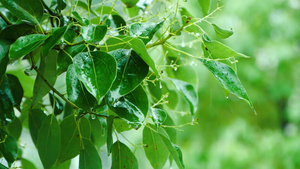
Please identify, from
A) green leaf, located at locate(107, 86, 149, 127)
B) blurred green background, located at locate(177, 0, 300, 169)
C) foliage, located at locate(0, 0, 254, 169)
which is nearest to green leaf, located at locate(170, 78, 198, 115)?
foliage, located at locate(0, 0, 254, 169)

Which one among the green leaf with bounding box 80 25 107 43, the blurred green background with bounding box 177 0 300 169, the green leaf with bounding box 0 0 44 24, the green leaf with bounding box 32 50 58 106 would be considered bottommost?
the blurred green background with bounding box 177 0 300 169

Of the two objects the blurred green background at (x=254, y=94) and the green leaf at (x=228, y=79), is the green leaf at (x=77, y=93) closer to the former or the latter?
the green leaf at (x=228, y=79)

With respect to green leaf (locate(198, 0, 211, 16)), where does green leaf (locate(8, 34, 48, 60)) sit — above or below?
above

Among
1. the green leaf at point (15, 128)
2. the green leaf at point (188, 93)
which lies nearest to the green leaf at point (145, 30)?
the green leaf at point (188, 93)

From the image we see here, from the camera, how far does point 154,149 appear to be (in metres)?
0.43

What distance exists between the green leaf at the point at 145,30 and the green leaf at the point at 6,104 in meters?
0.15

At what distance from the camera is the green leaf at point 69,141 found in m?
0.43

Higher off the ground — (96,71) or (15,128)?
(96,71)

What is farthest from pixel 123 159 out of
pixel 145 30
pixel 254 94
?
pixel 254 94

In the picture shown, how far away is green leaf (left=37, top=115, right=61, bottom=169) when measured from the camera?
1.31 ft

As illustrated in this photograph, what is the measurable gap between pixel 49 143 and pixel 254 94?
2319 mm

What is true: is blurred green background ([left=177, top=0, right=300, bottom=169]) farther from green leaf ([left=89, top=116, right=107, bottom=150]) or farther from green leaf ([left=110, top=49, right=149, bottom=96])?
green leaf ([left=110, top=49, right=149, bottom=96])

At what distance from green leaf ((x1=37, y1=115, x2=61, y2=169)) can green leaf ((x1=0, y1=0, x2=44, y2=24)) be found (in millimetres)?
111

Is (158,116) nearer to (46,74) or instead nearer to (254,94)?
(46,74)
